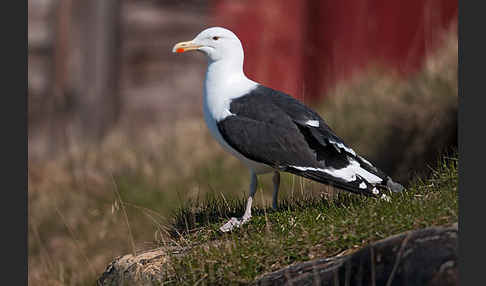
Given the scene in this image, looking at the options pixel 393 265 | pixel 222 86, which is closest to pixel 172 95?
pixel 222 86

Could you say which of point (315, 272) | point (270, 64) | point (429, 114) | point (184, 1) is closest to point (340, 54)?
point (270, 64)

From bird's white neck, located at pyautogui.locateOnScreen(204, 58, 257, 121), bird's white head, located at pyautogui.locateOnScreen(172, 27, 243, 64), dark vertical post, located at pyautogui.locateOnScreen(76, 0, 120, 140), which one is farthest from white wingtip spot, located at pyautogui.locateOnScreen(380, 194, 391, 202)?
dark vertical post, located at pyautogui.locateOnScreen(76, 0, 120, 140)

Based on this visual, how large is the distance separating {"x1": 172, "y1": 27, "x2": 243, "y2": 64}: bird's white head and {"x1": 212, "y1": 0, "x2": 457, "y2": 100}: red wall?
4.75 metres

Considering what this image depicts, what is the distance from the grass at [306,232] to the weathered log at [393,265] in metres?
0.19

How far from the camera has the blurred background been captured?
7730mm

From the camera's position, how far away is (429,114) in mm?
7301

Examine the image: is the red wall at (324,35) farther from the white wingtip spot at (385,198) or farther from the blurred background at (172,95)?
the white wingtip spot at (385,198)

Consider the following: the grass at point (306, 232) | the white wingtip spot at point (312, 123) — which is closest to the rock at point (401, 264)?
the grass at point (306, 232)

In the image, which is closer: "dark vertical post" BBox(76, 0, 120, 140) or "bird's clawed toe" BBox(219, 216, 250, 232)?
"bird's clawed toe" BBox(219, 216, 250, 232)

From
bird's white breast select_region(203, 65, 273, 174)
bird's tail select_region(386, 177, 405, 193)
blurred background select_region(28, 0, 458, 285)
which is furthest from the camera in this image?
blurred background select_region(28, 0, 458, 285)

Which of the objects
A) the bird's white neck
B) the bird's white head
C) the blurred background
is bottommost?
the blurred background

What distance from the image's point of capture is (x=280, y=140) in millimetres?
4715

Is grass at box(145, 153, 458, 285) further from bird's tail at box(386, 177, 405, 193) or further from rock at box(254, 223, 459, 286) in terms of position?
rock at box(254, 223, 459, 286)

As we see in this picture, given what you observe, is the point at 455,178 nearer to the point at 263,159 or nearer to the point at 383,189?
the point at 383,189
